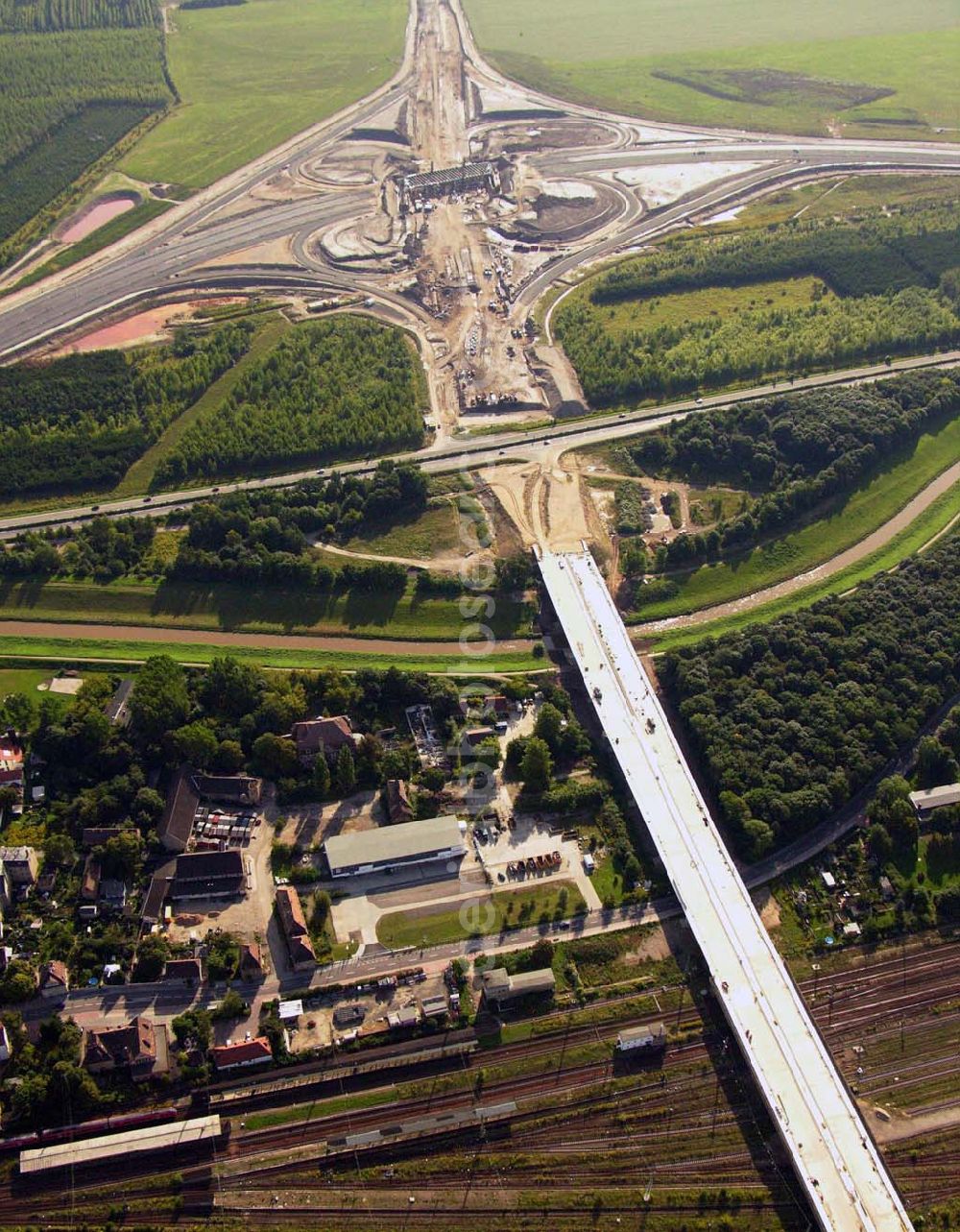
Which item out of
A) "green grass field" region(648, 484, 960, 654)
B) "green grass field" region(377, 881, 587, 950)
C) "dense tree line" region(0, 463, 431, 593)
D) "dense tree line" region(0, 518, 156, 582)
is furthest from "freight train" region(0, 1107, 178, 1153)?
"green grass field" region(648, 484, 960, 654)

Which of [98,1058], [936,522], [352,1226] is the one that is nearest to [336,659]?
[98,1058]

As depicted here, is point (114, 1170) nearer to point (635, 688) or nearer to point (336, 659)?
point (336, 659)

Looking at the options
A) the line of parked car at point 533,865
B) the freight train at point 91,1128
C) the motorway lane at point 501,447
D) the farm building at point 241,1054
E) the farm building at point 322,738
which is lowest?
the freight train at point 91,1128

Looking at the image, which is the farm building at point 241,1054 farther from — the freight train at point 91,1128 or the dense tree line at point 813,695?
the dense tree line at point 813,695

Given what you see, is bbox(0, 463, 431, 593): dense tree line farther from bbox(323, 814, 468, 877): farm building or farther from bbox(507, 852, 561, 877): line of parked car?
bbox(507, 852, 561, 877): line of parked car

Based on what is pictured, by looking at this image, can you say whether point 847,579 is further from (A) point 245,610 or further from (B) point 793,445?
Result: (A) point 245,610

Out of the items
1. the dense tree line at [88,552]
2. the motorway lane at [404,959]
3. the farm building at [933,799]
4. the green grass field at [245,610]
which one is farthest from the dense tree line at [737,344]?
the motorway lane at [404,959]

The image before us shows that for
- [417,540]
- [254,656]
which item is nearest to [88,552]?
[254,656]
